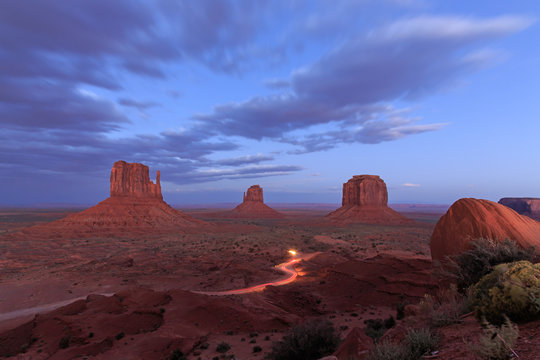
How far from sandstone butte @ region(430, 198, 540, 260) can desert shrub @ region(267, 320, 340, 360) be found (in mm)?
8937

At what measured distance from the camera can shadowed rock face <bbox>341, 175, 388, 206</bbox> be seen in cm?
10538

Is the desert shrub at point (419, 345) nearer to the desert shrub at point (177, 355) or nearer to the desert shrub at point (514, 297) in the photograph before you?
the desert shrub at point (514, 297)

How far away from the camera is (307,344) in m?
11.4

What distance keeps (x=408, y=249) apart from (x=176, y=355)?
4194 centimetres

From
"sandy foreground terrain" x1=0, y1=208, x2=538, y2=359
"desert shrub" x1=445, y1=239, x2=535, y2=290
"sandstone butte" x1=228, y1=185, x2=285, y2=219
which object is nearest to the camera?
"desert shrub" x1=445, y1=239, x2=535, y2=290

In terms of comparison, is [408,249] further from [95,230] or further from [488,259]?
[95,230]

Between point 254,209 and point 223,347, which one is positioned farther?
point 254,209

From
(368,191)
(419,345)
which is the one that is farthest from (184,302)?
(368,191)

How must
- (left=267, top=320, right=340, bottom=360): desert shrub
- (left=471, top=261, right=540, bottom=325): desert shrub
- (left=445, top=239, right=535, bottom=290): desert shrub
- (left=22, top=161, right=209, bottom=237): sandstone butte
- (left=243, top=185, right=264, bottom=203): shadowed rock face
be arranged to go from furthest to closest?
1. (left=243, top=185, right=264, bottom=203): shadowed rock face
2. (left=22, top=161, right=209, bottom=237): sandstone butte
3. (left=267, top=320, right=340, bottom=360): desert shrub
4. (left=445, top=239, right=535, bottom=290): desert shrub
5. (left=471, top=261, right=540, bottom=325): desert shrub

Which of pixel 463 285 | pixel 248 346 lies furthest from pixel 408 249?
pixel 248 346

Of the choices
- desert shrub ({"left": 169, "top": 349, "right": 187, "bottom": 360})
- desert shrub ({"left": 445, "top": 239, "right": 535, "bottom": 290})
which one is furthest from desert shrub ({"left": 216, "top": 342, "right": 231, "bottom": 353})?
desert shrub ({"left": 445, "top": 239, "right": 535, "bottom": 290})

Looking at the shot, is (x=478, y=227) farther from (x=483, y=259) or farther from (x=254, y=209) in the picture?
(x=254, y=209)

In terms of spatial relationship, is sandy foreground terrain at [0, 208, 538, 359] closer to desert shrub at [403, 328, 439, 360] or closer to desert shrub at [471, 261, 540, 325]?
desert shrub at [403, 328, 439, 360]

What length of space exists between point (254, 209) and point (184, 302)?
137m
